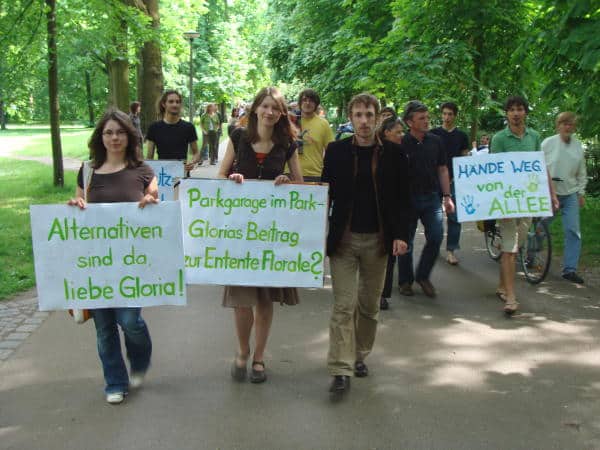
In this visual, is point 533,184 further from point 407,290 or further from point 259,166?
point 259,166

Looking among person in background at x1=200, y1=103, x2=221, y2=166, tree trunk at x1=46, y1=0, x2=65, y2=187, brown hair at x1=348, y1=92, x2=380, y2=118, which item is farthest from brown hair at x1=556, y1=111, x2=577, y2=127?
person in background at x1=200, y1=103, x2=221, y2=166

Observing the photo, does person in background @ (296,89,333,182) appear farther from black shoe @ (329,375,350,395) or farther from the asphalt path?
black shoe @ (329,375,350,395)

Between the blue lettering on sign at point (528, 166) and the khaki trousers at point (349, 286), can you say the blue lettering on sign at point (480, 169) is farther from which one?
the khaki trousers at point (349, 286)

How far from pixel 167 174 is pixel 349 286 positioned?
3925 millimetres

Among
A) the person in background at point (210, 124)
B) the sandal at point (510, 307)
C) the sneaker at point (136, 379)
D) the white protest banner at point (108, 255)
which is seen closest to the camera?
the white protest banner at point (108, 255)

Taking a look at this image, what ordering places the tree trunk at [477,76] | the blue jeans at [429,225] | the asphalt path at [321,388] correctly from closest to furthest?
the asphalt path at [321,388] < the blue jeans at [429,225] < the tree trunk at [477,76]

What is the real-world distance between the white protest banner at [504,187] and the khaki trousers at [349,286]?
2590mm

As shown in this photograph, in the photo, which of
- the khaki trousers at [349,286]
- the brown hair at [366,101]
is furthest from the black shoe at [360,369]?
the brown hair at [366,101]

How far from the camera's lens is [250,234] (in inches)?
184

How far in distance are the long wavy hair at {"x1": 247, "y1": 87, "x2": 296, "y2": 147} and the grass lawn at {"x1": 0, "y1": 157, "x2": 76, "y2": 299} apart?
395 cm

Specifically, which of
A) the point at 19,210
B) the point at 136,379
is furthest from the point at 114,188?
the point at 19,210

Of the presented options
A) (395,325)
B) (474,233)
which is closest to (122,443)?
(395,325)

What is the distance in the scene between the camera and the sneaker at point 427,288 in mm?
7125

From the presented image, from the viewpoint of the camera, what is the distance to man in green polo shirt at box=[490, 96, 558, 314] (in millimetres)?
6492
